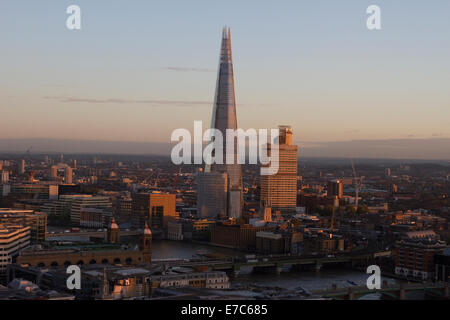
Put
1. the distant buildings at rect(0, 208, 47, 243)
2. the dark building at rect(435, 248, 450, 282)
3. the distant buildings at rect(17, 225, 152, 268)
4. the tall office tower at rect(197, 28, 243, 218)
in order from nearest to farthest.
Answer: the distant buildings at rect(17, 225, 152, 268) < the dark building at rect(435, 248, 450, 282) < the distant buildings at rect(0, 208, 47, 243) < the tall office tower at rect(197, 28, 243, 218)

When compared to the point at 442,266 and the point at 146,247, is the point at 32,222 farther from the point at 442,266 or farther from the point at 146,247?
the point at 442,266

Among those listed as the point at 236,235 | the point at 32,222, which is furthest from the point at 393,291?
the point at 32,222

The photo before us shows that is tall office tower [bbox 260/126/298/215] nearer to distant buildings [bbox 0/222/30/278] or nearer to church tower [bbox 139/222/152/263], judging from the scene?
church tower [bbox 139/222/152/263]

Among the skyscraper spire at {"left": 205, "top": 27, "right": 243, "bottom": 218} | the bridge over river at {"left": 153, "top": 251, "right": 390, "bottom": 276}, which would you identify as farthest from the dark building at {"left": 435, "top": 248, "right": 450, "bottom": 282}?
the skyscraper spire at {"left": 205, "top": 27, "right": 243, "bottom": 218}

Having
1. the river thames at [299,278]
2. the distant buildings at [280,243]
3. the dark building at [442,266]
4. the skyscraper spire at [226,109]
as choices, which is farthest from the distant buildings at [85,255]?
the skyscraper spire at [226,109]

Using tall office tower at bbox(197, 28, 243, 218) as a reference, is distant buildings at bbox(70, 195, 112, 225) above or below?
below

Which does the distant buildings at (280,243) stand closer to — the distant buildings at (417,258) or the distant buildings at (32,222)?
the distant buildings at (417,258)
